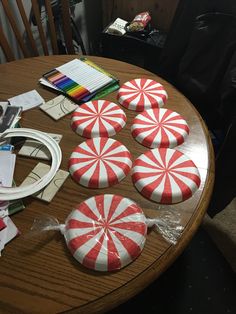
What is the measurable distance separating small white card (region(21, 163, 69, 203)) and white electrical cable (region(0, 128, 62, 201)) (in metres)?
0.01

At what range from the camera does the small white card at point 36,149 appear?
0.84 metres

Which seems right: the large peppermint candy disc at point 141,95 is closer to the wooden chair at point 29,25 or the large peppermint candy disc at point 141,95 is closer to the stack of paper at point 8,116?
the stack of paper at point 8,116

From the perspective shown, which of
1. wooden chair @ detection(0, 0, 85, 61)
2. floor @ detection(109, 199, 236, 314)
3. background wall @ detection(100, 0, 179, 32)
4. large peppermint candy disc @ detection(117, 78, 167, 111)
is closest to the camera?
large peppermint candy disc @ detection(117, 78, 167, 111)

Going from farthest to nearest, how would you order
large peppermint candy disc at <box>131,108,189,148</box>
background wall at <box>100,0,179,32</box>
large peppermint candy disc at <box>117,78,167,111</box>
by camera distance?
background wall at <box>100,0,179,32</box>
large peppermint candy disc at <box>117,78,167,111</box>
large peppermint candy disc at <box>131,108,189,148</box>

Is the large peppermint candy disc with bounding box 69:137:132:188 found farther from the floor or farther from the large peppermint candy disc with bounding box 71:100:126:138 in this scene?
the floor

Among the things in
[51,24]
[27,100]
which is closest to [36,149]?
[27,100]

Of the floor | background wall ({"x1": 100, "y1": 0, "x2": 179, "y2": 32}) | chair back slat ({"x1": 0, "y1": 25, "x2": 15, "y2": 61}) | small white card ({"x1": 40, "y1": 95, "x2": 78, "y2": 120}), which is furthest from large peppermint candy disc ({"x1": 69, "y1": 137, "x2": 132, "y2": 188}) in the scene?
background wall ({"x1": 100, "y1": 0, "x2": 179, "y2": 32})

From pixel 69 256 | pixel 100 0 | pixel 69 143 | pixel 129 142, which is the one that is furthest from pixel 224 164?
pixel 100 0

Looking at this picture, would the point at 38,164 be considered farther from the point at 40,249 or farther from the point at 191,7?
the point at 191,7

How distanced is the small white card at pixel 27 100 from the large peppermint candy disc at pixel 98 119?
0.53 ft

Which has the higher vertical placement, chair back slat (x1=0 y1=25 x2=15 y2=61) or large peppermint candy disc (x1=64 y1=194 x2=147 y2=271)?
chair back slat (x1=0 y1=25 x2=15 y2=61)

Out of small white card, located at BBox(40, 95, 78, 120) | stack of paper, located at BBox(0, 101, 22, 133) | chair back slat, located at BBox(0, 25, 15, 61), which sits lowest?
small white card, located at BBox(40, 95, 78, 120)

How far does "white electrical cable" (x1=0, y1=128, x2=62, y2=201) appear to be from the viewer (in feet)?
2.40

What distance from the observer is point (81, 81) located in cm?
108
